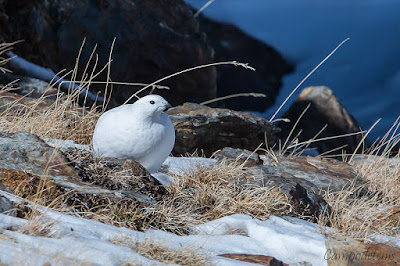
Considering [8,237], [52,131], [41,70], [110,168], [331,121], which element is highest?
[8,237]

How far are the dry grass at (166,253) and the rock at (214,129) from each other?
8.91ft

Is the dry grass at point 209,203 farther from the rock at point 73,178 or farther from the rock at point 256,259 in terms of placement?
the rock at point 256,259

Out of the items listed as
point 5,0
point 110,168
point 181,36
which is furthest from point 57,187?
point 181,36

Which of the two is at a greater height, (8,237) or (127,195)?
(8,237)

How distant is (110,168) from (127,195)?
13.6 inches

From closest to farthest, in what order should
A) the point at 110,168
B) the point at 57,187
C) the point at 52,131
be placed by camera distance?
the point at 57,187
the point at 110,168
the point at 52,131

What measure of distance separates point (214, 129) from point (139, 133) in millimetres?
2004

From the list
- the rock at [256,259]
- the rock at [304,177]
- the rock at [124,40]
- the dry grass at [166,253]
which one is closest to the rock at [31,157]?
the dry grass at [166,253]

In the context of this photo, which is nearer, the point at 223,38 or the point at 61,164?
the point at 61,164

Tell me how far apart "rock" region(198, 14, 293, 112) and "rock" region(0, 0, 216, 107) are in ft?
11.5

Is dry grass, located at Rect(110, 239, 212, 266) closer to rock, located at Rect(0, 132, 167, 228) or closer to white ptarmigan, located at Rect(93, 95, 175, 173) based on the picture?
rock, located at Rect(0, 132, 167, 228)

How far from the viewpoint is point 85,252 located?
6.66ft

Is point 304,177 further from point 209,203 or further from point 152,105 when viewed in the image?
point 152,105

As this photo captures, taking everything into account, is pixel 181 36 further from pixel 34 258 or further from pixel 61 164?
pixel 34 258
